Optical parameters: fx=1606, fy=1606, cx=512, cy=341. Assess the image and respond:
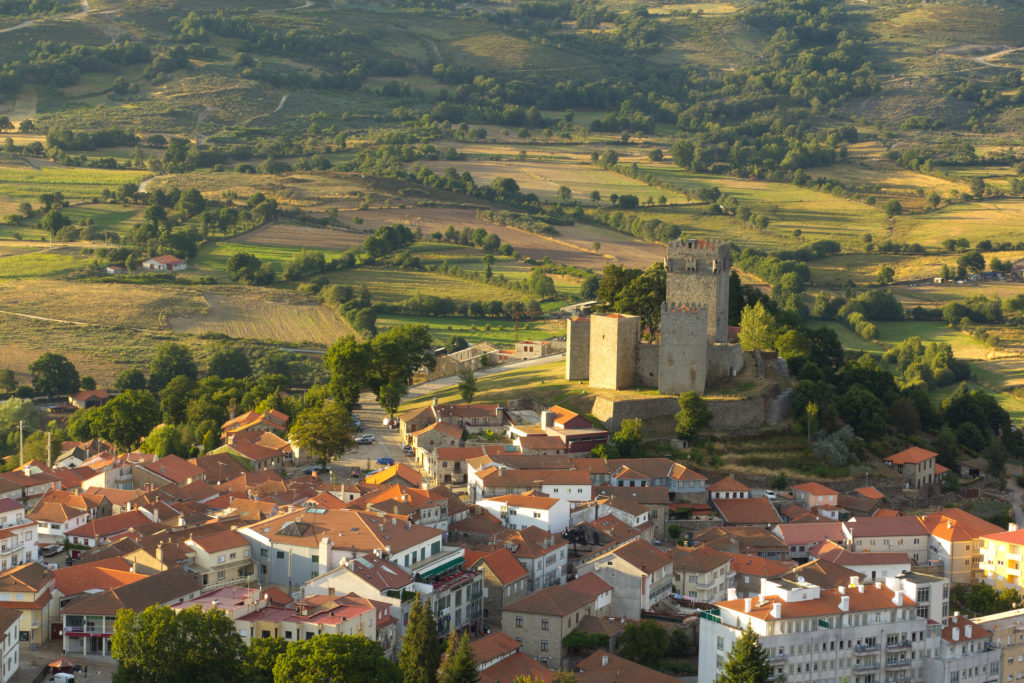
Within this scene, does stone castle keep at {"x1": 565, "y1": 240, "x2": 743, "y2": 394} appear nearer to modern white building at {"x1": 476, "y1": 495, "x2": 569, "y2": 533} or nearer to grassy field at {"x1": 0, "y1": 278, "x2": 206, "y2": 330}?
modern white building at {"x1": 476, "y1": 495, "x2": 569, "y2": 533}

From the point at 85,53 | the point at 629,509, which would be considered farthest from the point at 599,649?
the point at 85,53

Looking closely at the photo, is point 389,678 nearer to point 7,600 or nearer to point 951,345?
point 7,600

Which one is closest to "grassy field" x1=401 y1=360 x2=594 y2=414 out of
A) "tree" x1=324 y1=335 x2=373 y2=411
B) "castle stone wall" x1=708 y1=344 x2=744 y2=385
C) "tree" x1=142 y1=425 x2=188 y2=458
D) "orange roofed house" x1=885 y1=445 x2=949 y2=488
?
"tree" x1=324 y1=335 x2=373 y2=411

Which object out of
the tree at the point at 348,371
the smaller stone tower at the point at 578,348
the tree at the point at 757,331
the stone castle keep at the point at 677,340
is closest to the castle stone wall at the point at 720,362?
the stone castle keep at the point at 677,340

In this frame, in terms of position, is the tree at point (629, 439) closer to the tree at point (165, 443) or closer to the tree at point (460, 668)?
the tree at point (165, 443)

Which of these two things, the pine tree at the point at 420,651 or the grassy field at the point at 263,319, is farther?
the grassy field at the point at 263,319

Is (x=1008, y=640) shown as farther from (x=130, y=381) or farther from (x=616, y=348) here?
(x=130, y=381)
